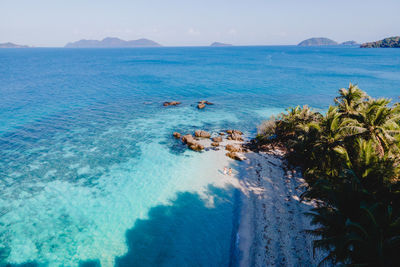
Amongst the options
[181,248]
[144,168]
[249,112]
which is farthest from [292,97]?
[181,248]

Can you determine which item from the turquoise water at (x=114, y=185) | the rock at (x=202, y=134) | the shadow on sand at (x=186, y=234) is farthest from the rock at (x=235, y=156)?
the shadow on sand at (x=186, y=234)

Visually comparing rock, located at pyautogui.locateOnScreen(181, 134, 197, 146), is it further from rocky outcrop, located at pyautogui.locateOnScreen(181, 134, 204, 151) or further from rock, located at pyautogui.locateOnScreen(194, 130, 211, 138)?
rock, located at pyautogui.locateOnScreen(194, 130, 211, 138)

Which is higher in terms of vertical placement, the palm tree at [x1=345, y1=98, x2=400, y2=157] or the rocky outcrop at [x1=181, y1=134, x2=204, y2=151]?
the palm tree at [x1=345, y1=98, x2=400, y2=157]

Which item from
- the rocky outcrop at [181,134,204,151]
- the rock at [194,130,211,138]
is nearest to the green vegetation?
the rocky outcrop at [181,134,204,151]

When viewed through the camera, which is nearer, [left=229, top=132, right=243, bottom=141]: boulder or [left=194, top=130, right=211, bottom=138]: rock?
[left=229, top=132, right=243, bottom=141]: boulder

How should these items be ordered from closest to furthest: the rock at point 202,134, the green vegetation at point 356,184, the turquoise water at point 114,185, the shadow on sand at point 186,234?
the green vegetation at point 356,184
the shadow on sand at point 186,234
the turquoise water at point 114,185
the rock at point 202,134

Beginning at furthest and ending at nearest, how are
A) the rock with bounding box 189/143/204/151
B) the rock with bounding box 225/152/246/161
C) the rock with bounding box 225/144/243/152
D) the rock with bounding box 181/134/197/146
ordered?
the rock with bounding box 181/134/197/146 < the rock with bounding box 189/143/204/151 < the rock with bounding box 225/144/243/152 < the rock with bounding box 225/152/246/161

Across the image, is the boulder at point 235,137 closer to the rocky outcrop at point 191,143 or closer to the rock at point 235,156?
the rock at point 235,156
